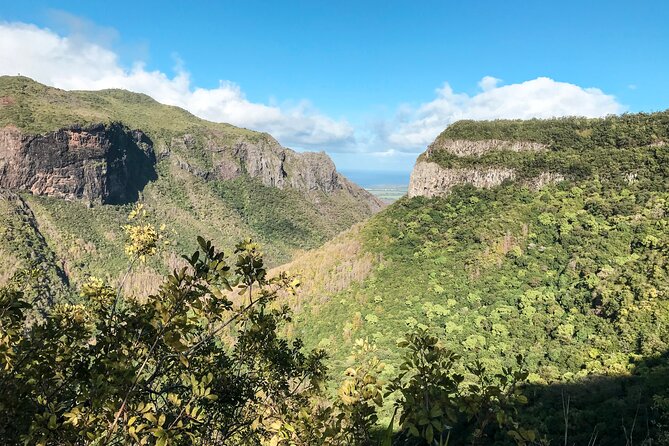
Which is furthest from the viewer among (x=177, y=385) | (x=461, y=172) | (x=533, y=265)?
(x=461, y=172)

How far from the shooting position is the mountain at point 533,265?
38.3 metres

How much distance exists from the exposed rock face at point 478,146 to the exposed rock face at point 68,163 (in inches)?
5893

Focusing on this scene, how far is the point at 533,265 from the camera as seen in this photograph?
199 feet

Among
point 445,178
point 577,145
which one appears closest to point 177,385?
point 445,178

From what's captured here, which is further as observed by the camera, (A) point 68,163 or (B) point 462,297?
(A) point 68,163

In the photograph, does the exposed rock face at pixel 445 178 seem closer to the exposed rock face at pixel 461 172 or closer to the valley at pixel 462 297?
the exposed rock face at pixel 461 172

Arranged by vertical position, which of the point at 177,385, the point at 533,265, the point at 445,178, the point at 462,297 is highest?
the point at 445,178

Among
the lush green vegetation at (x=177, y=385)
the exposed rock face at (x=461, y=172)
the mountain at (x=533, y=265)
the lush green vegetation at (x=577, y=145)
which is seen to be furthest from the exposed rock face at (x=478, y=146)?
the lush green vegetation at (x=177, y=385)

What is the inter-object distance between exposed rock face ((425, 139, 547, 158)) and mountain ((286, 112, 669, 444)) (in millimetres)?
261

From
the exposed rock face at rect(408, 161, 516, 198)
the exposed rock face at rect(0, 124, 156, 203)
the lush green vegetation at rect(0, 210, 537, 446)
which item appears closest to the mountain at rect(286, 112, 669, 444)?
the exposed rock face at rect(408, 161, 516, 198)

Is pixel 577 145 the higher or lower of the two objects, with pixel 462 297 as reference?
higher

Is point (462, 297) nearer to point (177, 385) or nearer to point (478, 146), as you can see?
point (478, 146)

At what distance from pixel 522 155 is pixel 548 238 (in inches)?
890

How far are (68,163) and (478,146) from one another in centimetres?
16347
